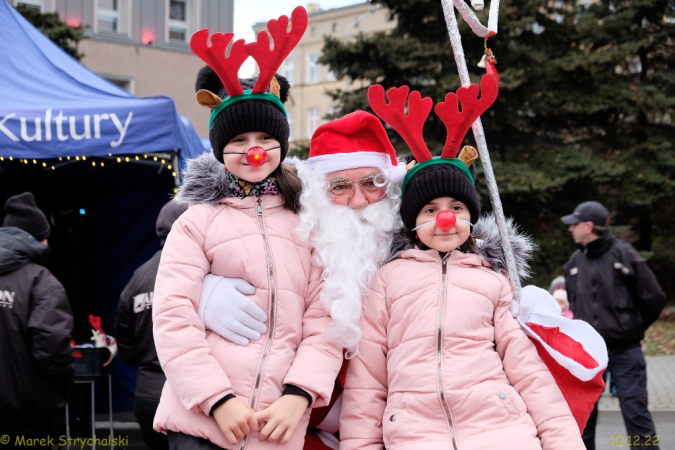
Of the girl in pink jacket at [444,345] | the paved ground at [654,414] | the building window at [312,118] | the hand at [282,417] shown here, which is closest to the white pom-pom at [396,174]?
the girl in pink jacket at [444,345]

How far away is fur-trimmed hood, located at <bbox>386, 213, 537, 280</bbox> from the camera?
2.97 meters

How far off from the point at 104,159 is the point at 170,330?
5489mm

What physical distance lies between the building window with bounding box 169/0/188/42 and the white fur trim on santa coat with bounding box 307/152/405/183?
22.0 m

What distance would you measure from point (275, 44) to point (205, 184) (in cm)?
57

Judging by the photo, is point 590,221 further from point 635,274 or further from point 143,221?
point 143,221

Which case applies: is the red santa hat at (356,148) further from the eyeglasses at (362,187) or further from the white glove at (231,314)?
the white glove at (231,314)

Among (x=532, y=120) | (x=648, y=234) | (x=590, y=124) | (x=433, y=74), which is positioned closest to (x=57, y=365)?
(x=433, y=74)

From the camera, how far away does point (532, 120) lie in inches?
628

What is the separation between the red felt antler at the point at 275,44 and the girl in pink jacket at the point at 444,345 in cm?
35

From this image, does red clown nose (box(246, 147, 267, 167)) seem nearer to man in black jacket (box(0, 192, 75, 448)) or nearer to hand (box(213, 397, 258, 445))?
hand (box(213, 397, 258, 445))

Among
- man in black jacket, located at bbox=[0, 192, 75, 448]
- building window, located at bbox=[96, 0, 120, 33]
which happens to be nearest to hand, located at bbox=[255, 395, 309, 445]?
man in black jacket, located at bbox=[0, 192, 75, 448]

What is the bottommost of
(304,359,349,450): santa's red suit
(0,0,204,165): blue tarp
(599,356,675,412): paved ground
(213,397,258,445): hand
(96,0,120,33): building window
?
(599,356,675,412): paved ground

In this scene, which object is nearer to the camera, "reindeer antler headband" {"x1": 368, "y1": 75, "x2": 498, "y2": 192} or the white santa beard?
the white santa beard

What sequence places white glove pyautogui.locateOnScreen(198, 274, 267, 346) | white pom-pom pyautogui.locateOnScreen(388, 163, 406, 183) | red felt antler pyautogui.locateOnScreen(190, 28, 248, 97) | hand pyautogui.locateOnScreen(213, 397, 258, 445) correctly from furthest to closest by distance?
1. white pom-pom pyautogui.locateOnScreen(388, 163, 406, 183)
2. red felt antler pyautogui.locateOnScreen(190, 28, 248, 97)
3. white glove pyautogui.locateOnScreen(198, 274, 267, 346)
4. hand pyautogui.locateOnScreen(213, 397, 258, 445)
